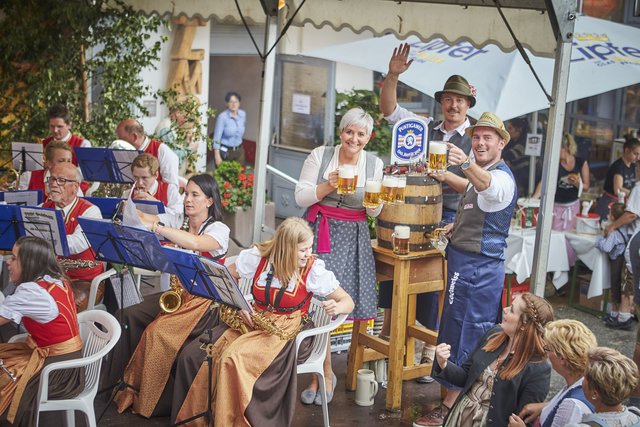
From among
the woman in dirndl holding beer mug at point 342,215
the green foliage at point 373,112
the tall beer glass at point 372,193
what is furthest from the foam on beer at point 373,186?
the green foliage at point 373,112

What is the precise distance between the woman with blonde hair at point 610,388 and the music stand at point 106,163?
480cm

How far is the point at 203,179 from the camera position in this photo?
5844 millimetres

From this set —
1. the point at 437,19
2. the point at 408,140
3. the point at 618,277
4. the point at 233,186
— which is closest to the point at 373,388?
the point at 408,140

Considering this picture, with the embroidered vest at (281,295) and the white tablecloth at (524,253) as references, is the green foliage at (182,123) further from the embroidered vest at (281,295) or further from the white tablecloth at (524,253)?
the embroidered vest at (281,295)

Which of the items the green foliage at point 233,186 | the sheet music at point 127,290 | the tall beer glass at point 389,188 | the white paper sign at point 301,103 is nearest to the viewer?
the tall beer glass at point 389,188

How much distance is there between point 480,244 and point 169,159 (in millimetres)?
3224

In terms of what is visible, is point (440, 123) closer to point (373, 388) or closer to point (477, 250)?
point (477, 250)

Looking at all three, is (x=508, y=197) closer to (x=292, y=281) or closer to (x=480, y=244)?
(x=480, y=244)

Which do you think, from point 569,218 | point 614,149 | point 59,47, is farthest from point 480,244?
point 614,149

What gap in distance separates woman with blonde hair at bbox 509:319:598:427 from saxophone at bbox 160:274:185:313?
236 centimetres

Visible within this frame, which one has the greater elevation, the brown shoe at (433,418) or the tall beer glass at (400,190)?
the tall beer glass at (400,190)

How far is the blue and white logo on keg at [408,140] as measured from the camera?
581cm

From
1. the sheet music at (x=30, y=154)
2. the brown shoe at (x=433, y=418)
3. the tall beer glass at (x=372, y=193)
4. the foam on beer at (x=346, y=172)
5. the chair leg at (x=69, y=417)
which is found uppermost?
the foam on beer at (x=346, y=172)

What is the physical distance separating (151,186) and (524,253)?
11.4 ft
